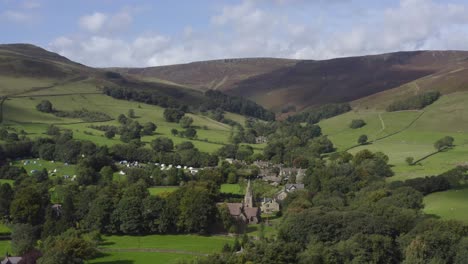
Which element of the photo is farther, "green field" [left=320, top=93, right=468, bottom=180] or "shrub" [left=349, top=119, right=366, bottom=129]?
"shrub" [left=349, top=119, right=366, bottom=129]

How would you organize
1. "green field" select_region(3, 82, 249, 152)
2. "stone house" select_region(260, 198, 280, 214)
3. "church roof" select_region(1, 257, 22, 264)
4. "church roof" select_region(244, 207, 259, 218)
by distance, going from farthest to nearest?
"green field" select_region(3, 82, 249, 152), "stone house" select_region(260, 198, 280, 214), "church roof" select_region(244, 207, 259, 218), "church roof" select_region(1, 257, 22, 264)

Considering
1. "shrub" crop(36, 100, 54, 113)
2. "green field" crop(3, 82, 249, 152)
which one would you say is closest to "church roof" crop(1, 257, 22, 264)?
"green field" crop(3, 82, 249, 152)

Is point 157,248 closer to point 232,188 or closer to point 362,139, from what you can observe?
point 232,188

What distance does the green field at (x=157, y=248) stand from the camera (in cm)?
5241

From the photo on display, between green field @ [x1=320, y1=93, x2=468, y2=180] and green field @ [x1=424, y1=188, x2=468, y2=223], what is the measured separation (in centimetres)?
1321

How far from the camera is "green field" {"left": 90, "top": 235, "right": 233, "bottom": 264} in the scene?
52406mm

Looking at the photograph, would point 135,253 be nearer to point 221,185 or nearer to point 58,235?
point 58,235

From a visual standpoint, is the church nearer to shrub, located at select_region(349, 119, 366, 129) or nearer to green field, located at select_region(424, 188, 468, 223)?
green field, located at select_region(424, 188, 468, 223)

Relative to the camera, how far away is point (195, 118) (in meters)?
168

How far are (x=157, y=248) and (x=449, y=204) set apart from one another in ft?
115

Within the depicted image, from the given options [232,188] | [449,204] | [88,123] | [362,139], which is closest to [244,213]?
[232,188]

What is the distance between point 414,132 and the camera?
426 ft

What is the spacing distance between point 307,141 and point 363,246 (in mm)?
84257

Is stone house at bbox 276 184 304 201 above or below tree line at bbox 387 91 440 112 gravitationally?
below
